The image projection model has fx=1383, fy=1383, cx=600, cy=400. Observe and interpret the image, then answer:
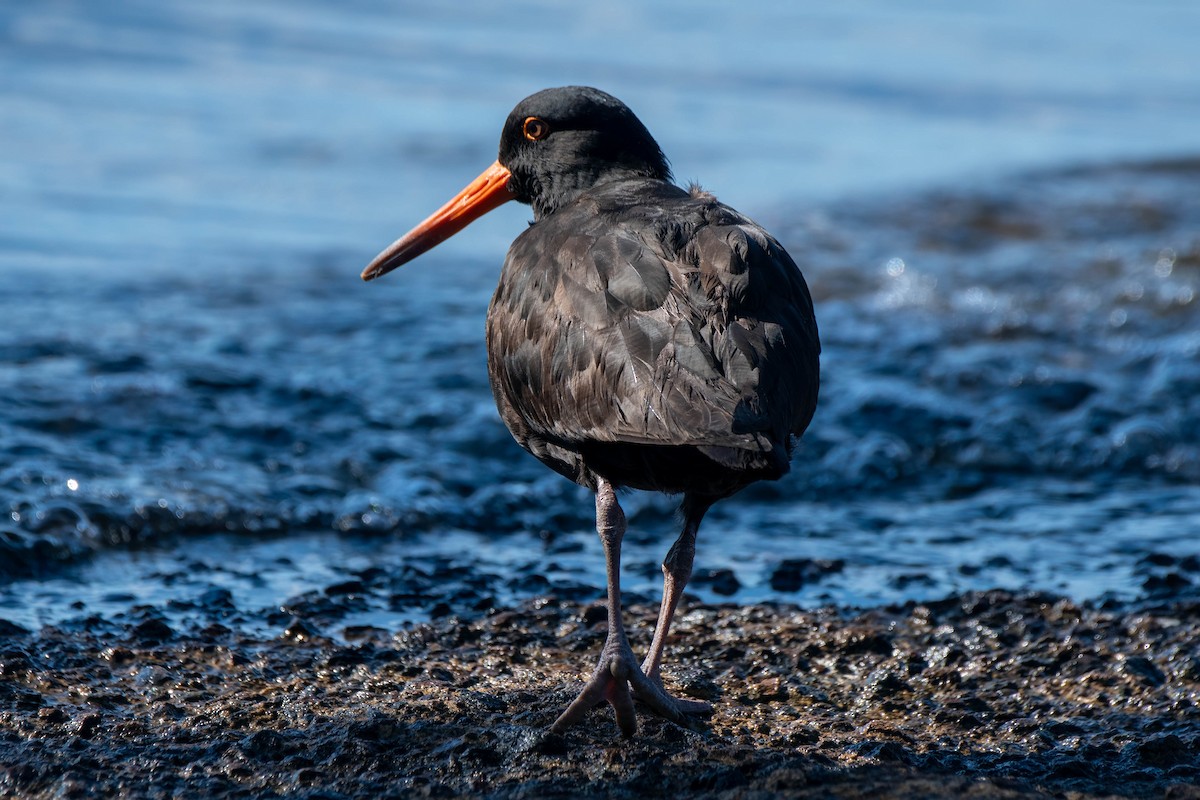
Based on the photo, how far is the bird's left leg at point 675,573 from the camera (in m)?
3.60

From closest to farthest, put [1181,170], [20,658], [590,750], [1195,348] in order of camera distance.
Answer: [590,750] < [20,658] < [1195,348] < [1181,170]

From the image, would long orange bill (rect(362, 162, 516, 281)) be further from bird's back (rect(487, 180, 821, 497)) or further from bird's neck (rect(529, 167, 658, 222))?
bird's back (rect(487, 180, 821, 497))

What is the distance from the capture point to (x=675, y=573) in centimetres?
371

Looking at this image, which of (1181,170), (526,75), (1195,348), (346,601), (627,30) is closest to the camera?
(346,601)

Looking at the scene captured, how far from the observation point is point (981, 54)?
16844 millimetres

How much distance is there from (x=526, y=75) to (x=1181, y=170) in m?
Result: 6.27

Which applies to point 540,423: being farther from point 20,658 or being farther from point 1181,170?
point 1181,170

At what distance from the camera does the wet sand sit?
2955 mm

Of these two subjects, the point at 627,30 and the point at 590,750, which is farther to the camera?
the point at 627,30

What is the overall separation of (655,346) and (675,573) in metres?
0.81

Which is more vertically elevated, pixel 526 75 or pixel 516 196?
pixel 526 75

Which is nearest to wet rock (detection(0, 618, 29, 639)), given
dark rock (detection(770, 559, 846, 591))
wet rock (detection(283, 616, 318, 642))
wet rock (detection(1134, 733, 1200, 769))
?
wet rock (detection(283, 616, 318, 642))

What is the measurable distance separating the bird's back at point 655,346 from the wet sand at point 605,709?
0.59m

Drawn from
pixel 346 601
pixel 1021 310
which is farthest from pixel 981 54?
pixel 346 601
